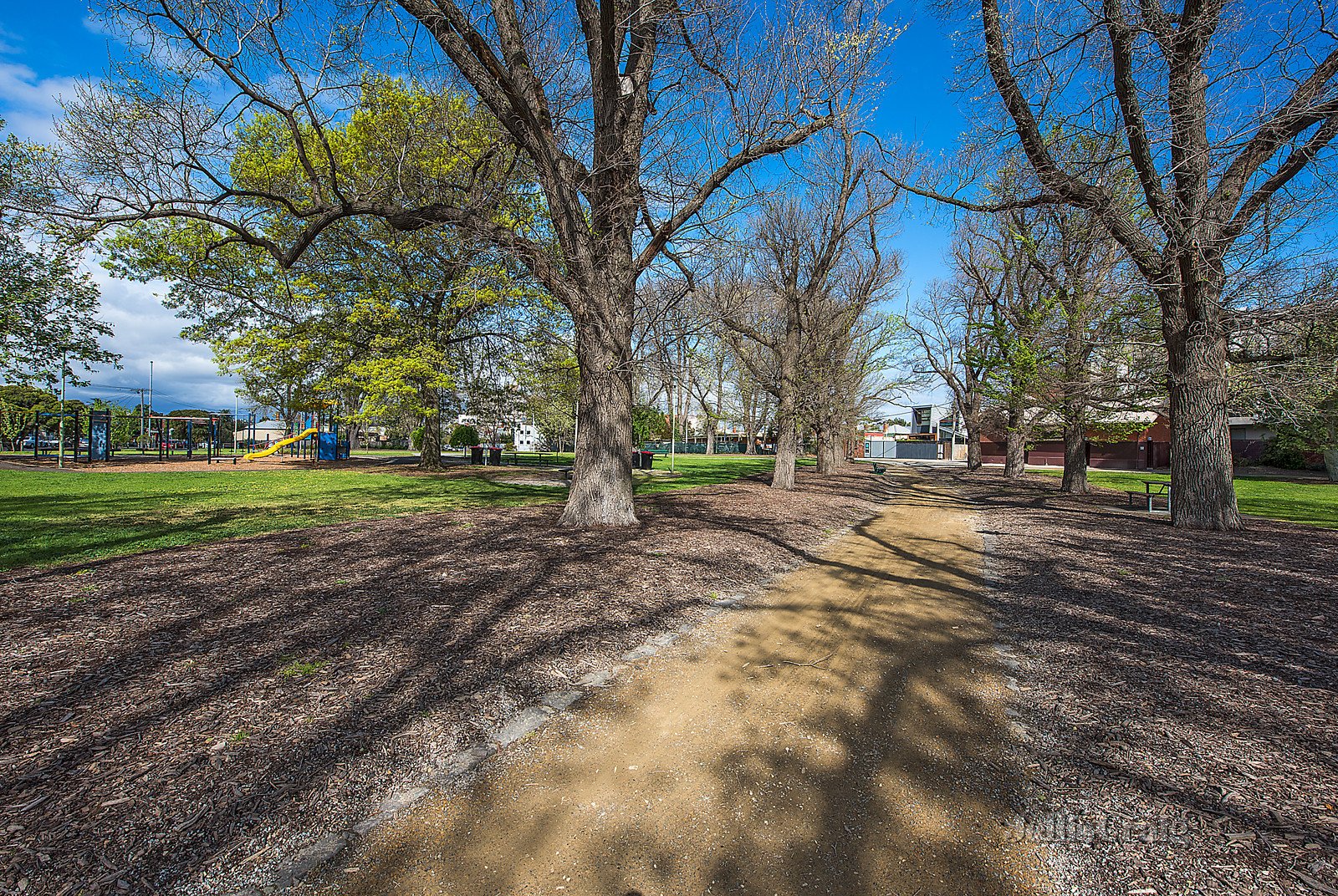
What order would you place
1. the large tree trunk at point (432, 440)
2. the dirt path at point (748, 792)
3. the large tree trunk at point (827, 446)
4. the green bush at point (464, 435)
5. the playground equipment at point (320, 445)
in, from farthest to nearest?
the green bush at point (464, 435) → the playground equipment at point (320, 445) → the large tree trunk at point (827, 446) → the large tree trunk at point (432, 440) → the dirt path at point (748, 792)

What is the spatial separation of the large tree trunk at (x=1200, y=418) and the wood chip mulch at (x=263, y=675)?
730 cm

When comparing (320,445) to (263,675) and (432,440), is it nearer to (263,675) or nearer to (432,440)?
(432,440)

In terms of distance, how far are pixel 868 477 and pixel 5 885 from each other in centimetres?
2402

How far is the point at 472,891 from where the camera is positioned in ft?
6.07

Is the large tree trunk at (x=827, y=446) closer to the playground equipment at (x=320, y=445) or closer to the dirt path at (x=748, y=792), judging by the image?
the dirt path at (x=748, y=792)

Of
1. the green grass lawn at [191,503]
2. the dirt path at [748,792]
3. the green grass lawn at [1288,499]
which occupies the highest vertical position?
the green grass lawn at [1288,499]

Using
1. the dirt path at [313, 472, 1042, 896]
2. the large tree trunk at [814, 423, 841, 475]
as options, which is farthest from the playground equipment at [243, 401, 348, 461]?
the dirt path at [313, 472, 1042, 896]

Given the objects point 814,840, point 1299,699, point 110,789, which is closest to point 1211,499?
point 1299,699

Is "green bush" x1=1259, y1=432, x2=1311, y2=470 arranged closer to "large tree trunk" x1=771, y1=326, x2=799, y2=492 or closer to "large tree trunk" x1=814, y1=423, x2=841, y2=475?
"large tree trunk" x1=814, y1=423, x2=841, y2=475

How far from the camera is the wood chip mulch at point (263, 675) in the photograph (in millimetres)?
2062

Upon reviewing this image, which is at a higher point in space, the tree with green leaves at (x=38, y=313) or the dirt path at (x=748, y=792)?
the tree with green leaves at (x=38, y=313)

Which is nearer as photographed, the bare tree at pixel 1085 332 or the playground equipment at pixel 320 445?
the bare tree at pixel 1085 332

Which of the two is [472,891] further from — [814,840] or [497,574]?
[497,574]

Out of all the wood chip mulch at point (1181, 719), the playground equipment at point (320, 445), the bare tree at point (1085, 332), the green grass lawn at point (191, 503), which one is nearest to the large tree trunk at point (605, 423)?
the green grass lawn at point (191, 503)
